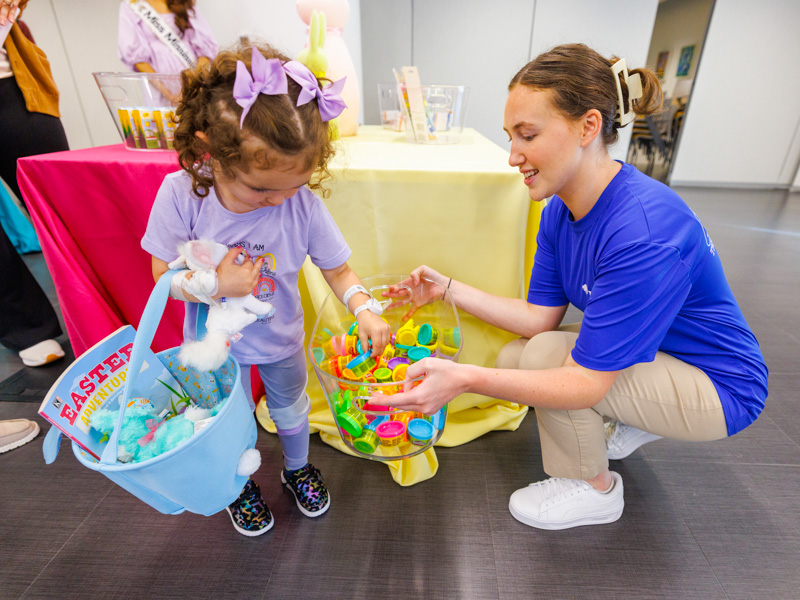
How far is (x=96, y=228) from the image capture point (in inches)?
43.2

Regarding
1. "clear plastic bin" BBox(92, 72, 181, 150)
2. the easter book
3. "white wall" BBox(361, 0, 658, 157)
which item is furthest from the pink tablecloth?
"white wall" BBox(361, 0, 658, 157)

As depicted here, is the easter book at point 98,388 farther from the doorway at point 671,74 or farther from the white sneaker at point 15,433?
the doorway at point 671,74

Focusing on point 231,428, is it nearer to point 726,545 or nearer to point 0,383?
point 726,545

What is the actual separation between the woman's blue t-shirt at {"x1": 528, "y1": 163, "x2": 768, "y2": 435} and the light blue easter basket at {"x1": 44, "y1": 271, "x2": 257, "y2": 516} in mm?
585

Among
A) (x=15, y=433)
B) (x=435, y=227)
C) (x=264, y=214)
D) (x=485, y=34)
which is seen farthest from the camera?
(x=485, y=34)

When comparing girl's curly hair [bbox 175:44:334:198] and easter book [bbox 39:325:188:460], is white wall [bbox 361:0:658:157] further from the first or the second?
easter book [bbox 39:325:188:460]

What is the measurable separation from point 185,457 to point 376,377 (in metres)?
0.36

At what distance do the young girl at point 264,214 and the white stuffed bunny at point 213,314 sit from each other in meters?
0.02

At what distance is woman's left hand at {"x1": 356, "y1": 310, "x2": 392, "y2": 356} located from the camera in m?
0.76

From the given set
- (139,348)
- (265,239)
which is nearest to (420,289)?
(265,239)

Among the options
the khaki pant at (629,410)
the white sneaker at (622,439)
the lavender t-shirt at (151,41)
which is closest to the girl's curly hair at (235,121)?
the khaki pant at (629,410)

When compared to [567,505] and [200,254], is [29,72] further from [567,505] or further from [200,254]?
[567,505]

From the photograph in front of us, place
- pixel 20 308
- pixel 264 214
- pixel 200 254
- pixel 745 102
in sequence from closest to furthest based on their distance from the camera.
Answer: pixel 200 254 → pixel 264 214 → pixel 20 308 → pixel 745 102

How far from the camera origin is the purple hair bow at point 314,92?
0.59m
